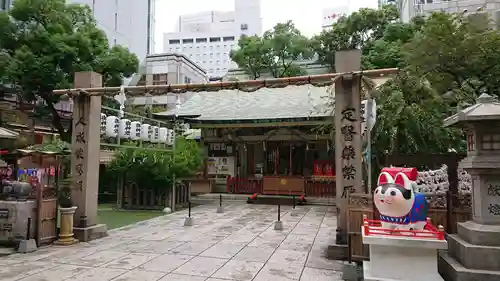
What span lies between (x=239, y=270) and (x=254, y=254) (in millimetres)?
1075

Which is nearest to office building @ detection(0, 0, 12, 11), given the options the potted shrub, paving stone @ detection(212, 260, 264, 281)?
the potted shrub

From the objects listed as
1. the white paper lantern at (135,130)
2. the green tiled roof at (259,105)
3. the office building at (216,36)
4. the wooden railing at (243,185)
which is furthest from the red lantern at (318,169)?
the office building at (216,36)

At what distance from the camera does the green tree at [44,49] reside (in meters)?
13.9

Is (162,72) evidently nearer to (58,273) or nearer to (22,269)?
(22,269)

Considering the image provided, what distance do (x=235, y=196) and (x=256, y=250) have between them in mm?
9900

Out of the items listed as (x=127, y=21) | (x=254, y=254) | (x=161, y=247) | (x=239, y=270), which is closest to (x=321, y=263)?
(x=254, y=254)

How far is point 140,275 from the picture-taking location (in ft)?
17.7

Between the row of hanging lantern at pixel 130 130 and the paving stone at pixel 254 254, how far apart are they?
4.62 m

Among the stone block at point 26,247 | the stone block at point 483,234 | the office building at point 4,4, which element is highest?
the office building at point 4,4

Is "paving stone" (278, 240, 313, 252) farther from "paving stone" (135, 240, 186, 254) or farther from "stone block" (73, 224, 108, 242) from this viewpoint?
"stone block" (73, 224, 108, 242)

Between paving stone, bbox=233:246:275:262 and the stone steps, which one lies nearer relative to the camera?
paving stone, bbox=233:246:275:262

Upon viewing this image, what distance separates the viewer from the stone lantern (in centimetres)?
451

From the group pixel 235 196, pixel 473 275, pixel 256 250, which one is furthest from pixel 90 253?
pixel 235 196

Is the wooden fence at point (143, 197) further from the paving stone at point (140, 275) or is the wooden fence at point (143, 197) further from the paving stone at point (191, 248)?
the paving stone at point (140, 275)
